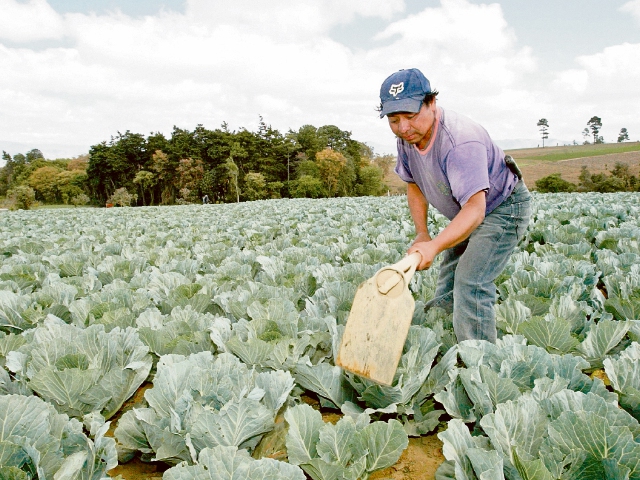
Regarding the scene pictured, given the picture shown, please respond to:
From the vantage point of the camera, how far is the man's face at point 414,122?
238cm

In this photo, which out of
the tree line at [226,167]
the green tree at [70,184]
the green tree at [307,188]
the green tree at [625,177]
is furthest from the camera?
the green tree at [70,184]

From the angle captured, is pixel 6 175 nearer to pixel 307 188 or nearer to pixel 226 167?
pixel 226 167

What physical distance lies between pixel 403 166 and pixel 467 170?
84 centimetres

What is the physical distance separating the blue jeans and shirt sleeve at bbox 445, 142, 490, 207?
0.46 meters

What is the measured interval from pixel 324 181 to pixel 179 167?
18.8 metres

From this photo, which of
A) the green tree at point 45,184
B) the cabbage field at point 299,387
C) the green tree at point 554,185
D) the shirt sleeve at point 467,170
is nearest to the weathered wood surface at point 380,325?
the cabbage field at point 299,387

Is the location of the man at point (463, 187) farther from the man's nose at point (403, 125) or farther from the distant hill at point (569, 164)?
the distant hill at point (569, 164)

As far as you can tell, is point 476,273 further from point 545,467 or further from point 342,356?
point 545,467

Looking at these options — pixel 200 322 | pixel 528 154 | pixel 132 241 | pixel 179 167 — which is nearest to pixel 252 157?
pixel 179 167

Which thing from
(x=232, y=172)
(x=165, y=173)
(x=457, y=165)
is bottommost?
(x=457, y=165)

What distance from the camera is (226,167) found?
56219mm

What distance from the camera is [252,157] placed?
6144 centimetres

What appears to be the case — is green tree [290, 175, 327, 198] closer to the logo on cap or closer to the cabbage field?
the cabbage field

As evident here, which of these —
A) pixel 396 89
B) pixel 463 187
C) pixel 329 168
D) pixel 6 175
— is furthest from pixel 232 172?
pixel 6 175
